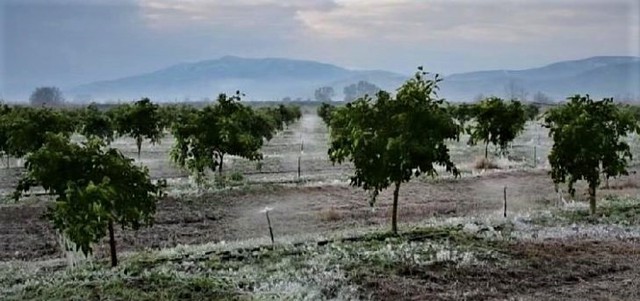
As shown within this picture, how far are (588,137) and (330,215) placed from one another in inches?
265

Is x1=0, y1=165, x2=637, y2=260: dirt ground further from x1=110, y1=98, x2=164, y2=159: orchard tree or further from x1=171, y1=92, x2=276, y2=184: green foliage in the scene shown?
x1=110, y1=98, x2=164, y2=159: orchard tree

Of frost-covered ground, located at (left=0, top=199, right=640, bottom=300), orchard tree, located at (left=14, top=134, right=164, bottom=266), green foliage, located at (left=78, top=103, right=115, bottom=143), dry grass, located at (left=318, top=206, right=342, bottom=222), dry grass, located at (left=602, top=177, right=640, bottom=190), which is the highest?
green foliage, located at (left=78, top=103, right=115, bottom=143)

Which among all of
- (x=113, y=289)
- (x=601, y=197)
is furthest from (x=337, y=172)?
(x=113, y=289)

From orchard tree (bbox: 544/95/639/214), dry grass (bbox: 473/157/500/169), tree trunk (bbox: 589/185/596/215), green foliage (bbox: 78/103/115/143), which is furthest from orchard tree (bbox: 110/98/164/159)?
tree trunk (bbox: 589/185/596/215)

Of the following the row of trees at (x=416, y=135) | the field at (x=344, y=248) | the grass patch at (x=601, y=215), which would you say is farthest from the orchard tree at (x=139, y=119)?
the grass patch at (x=601, y=215)

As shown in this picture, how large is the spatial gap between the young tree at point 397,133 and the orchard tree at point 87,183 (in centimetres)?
453

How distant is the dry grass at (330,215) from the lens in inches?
747

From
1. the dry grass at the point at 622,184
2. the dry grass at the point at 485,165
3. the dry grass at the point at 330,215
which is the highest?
the dry grass at the point at 485,165

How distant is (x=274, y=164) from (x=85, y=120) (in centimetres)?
1264

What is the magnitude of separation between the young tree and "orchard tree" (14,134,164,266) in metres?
4.53

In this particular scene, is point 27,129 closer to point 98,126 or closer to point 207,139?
point 207,139

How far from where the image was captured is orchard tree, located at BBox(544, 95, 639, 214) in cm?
1628

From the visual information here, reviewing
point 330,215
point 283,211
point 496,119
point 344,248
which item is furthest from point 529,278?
point 496,119

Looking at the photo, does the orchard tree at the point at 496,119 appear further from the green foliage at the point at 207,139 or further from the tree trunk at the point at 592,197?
the tree trunk at the point at 592,197
